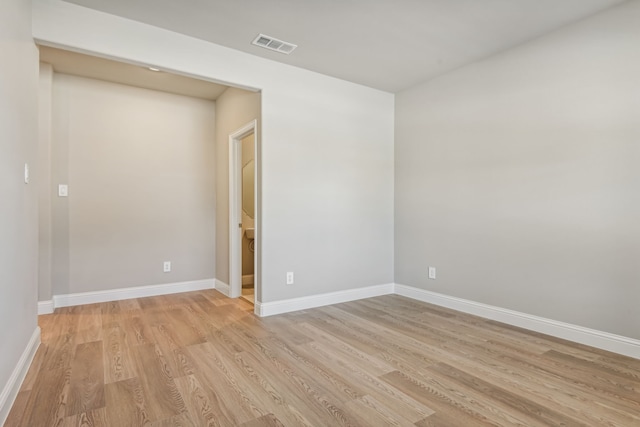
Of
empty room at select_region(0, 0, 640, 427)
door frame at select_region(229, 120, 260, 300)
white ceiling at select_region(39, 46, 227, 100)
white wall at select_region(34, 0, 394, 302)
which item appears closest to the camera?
empty room at select_region(0, 0, 640, 427)

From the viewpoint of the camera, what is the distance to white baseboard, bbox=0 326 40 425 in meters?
1.69

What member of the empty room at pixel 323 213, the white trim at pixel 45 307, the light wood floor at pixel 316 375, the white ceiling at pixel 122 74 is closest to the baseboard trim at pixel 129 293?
the empty room at pixel 323 213

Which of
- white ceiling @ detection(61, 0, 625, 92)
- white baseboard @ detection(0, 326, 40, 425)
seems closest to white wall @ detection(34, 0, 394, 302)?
white ceiling @ detection(61, 0, 625, 92)

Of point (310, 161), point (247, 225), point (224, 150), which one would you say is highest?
point (224, 150)

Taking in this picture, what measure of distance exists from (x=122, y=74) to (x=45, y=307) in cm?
268

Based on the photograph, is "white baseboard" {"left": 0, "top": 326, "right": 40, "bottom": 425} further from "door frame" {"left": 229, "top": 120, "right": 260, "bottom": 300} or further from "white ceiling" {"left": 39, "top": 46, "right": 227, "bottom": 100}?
"white ceiling" {"left": 39, "top": 46, "right": 227, "bottom": 100}

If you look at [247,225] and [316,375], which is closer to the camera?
[316,375]

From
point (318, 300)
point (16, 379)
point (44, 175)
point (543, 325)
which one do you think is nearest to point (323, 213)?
point (318, 300)

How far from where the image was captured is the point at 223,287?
14.5 feet

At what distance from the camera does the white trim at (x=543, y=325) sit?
247 centimetres

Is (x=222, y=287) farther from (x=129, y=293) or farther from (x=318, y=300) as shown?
(x=318, y=300)

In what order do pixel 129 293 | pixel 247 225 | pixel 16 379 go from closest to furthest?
pixel 16 379 < pixel 129 293 < pixel 247 225

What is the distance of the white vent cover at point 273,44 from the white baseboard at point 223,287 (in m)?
2.83

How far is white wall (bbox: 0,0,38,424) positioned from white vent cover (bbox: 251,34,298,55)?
163cm
